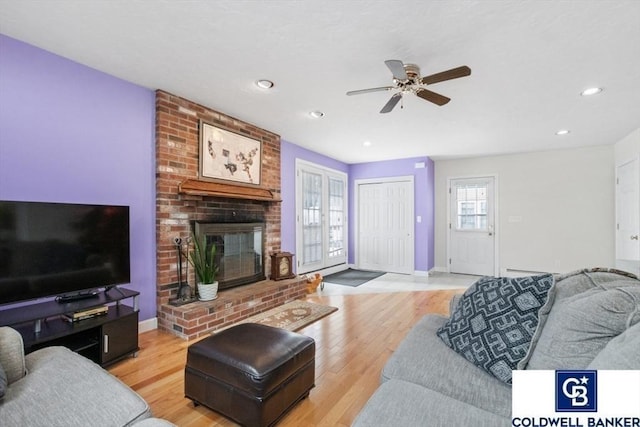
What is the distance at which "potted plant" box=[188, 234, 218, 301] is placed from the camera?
306cm

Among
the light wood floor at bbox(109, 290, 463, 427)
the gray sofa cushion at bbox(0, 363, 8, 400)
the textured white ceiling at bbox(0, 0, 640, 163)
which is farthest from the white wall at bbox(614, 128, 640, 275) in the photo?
the gray sofa cushion at bbox(0, 363, 8, 400)

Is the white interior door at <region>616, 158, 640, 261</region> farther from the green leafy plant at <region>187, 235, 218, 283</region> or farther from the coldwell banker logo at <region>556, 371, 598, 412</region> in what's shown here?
the green leafy plant at <region>187, 235, 218, 283</region>

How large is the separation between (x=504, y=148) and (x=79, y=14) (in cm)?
572

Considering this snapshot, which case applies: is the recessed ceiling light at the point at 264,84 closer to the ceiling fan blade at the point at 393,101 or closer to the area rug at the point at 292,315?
the ceiling fan blade at the point at 393,101

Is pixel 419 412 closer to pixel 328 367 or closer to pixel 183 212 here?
pixel 328 367

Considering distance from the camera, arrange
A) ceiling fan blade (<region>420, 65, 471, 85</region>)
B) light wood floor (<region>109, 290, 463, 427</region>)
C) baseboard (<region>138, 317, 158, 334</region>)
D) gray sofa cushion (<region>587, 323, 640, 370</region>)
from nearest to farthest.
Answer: gray sofa cushion (<region>587, 323, 640, 370</region>)
light wood floor (<region>109, 290, 463, 427</region>)
ceiling fan blade (<region>420, 65, 471, 85</region>)
baseboard (<region>138, 317, 158, 334</region>)

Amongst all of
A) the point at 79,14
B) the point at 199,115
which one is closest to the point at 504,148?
the point at 199,115

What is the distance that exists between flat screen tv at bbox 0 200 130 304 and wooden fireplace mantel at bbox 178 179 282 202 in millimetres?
672

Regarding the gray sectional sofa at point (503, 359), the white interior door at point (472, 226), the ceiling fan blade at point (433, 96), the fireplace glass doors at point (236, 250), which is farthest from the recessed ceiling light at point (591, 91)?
the fireplace glass doors at point (236, 250)

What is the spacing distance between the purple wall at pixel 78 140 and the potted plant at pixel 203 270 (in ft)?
1.28

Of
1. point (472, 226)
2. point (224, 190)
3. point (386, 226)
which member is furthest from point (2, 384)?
point (472, 226)

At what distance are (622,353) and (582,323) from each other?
28 cm

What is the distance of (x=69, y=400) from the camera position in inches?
45.7

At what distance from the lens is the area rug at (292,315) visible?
10.2ft
